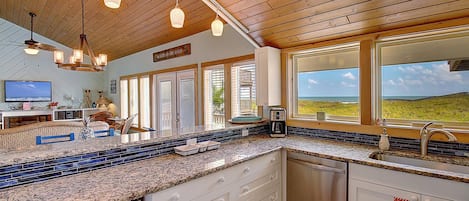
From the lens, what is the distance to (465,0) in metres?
1.71

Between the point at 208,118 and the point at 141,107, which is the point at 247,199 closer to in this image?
the point at 208,118

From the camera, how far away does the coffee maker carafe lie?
9.53ft

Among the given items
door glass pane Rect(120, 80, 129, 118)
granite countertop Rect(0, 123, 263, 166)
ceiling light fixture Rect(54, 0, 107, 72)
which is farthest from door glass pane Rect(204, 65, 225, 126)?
door glass pane Rect(120, 80, 129, 118)

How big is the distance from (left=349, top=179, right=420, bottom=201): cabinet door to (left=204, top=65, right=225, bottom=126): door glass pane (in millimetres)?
2291

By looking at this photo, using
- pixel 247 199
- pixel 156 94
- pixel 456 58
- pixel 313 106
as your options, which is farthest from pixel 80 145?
pixel 156 94

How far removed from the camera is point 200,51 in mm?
4250

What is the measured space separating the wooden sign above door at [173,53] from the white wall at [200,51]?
0.07 m

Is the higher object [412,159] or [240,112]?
[240,112]

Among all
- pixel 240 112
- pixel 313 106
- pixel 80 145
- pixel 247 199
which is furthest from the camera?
pixel 240 112

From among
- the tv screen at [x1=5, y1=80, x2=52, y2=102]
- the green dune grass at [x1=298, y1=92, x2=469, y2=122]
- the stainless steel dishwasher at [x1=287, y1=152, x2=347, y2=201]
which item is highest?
the tv screen at [x1=5, y1=80, x2=52, y2=102]

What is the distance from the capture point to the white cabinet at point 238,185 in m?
1.50

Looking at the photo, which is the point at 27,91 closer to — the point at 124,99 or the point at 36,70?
the point at 36,70

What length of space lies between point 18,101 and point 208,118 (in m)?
5.79

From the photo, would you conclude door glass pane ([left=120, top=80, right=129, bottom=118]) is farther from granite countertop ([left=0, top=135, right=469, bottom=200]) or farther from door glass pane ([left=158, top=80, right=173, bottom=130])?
granite countertop ([left=0, top=135, right=469, bottom=200])
